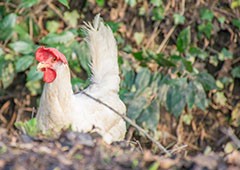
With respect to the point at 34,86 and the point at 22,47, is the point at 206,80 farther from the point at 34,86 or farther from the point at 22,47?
the point at 22,47

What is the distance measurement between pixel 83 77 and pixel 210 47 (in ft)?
4.99

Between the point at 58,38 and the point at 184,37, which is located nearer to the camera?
the point at 58,38

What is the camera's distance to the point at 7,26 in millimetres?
6910

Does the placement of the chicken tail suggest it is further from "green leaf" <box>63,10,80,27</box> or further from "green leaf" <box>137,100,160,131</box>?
"green leaf" <box>63,10,80,27</box>

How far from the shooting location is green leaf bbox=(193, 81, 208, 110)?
736cm

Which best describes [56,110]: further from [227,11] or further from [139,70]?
[227,11]

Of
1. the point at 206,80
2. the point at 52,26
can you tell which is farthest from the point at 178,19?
the point at 52,26

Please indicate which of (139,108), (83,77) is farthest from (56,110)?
(83,77)

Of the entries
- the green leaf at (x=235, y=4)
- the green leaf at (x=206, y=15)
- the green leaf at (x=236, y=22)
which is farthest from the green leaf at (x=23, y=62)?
the green leaf at (x=235, y=4)

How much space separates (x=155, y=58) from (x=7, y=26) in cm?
148

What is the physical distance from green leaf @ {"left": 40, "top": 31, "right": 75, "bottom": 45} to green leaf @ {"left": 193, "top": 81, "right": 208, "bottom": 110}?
1.42 meters

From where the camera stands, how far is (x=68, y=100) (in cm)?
530

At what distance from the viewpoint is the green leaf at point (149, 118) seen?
7.30 metres

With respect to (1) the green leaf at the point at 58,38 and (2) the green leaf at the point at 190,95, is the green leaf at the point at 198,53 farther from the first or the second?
(1) the green leaf at the point at 58,38
